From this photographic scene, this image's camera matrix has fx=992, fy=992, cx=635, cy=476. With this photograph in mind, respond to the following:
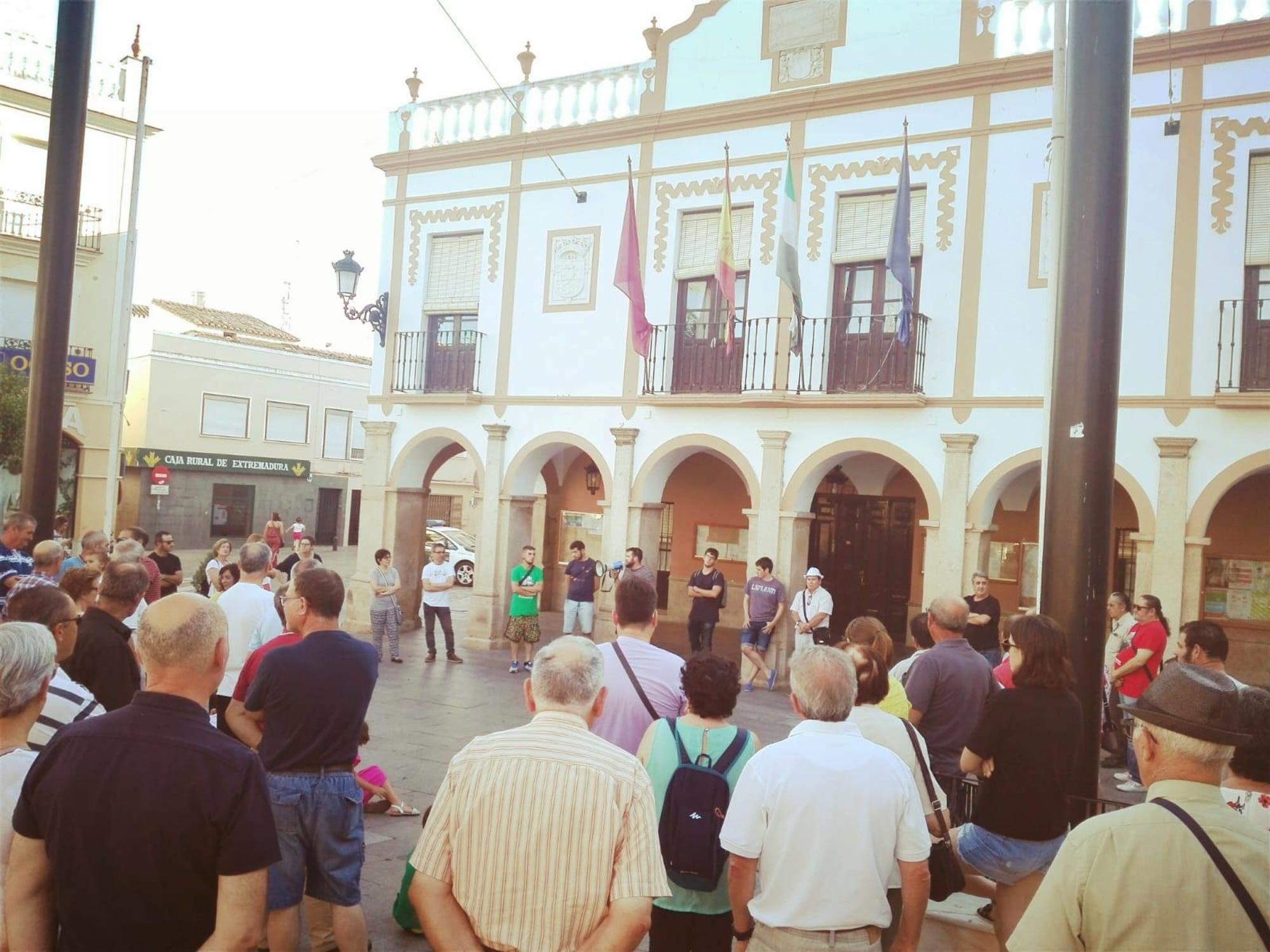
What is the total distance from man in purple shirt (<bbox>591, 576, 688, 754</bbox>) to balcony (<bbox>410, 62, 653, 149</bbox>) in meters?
11.9

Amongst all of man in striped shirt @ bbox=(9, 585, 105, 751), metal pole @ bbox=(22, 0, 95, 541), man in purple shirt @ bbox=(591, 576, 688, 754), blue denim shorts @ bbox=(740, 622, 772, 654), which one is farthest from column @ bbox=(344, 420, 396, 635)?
man in purple shirt @ bbox=(591, 576, 688, 754)

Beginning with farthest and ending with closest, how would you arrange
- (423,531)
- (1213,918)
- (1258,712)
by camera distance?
(423,531) < (1258,712) < (1213,918)

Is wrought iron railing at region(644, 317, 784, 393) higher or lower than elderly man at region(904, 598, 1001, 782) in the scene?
higher

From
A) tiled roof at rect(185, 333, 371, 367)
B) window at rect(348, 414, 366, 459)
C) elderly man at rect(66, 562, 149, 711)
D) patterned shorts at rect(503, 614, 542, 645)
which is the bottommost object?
patterned shorts at rect(503, 614, 542, 645)

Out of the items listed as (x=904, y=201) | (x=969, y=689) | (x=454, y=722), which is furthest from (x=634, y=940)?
(x=904, y=201)

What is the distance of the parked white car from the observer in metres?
24.5

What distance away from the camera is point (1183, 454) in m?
10.8

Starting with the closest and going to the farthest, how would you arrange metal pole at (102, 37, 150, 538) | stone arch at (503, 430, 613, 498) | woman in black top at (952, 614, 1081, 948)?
woman in black top at (952, 614, 1081, 948), stone arch at (503, 430, 613, 498), metal pole at (102, 37, 150, 538)

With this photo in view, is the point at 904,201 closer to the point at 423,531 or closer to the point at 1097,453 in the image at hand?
the point at 1097,453

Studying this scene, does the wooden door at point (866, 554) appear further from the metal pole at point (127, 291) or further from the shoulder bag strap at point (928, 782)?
the shoulder bag strap at point (928, 782)

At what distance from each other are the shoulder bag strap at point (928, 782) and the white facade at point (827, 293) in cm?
828

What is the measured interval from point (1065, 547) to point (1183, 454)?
312 inches

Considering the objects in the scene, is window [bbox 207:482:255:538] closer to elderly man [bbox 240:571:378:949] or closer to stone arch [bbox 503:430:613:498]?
stone arch [bbox 503:430:613:498]

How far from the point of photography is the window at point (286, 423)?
115ft
